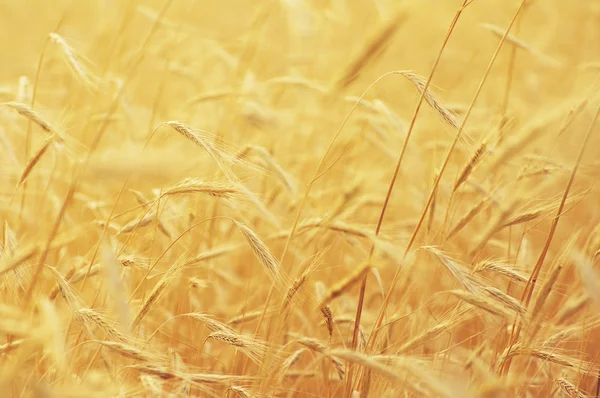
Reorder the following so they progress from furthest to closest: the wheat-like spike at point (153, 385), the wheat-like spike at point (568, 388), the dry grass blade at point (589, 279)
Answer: the wheat-like spike at point (568, 388) < the wheat-like spike at point (153, 385) < the dry grass blade at point (589, 279)

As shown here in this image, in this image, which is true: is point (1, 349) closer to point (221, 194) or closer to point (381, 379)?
point (221, 194)

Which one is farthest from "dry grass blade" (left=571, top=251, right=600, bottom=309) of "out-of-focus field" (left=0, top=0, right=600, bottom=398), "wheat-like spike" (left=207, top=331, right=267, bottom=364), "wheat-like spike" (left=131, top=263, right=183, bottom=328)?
"wheat-like spike" (left=131, top=263, right=183, bottom=328)

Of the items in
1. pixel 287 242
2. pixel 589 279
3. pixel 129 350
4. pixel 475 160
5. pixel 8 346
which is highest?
pixel 475 160

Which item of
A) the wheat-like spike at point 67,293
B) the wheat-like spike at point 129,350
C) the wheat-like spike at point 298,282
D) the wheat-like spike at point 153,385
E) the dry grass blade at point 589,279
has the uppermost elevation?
the dry grass blade at point 589,279

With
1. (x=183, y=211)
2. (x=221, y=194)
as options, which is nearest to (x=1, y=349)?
(x=221, y=194)

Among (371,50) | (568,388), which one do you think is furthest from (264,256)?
(568,388)

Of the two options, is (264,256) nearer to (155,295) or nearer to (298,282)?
(298,282)

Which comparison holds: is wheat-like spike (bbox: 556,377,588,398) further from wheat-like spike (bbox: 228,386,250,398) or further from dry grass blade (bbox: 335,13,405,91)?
dry grass blade (bbox: 335,13,405,91)

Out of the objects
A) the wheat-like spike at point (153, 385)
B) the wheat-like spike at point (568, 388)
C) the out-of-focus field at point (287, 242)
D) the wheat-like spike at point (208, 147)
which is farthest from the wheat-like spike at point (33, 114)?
the wheat-like spike at point (568, 388)

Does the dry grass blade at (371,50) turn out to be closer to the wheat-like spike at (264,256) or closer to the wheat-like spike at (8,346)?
the wheat-like spike at (264,256)
